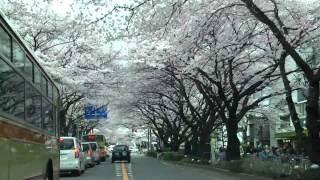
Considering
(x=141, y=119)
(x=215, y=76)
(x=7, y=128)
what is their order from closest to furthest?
(x=7, y=128) < (x=215, y=76) < (x=141, y=119)

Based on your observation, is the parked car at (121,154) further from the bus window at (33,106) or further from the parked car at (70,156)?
the bus window at (33,106)

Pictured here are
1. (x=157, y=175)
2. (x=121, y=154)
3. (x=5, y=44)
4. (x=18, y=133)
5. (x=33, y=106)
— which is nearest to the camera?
(x=5, y=44)

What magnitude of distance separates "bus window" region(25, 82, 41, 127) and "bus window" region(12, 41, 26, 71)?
18.2 inches

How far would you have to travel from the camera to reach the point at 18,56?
29.0ft

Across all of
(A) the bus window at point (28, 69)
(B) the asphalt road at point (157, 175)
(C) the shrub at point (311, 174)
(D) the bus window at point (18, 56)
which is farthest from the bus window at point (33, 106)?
(B) the asphalt road at point (157, 175)

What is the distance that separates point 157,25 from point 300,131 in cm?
755

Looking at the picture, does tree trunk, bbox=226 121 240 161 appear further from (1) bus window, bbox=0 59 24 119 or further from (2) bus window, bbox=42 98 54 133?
(1) bus window, bbox=0 59 24 119

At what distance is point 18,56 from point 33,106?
148 centimetres

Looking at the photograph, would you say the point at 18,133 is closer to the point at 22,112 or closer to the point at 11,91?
the point at 22,112

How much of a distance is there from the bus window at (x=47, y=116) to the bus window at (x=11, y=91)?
2786 millimetres

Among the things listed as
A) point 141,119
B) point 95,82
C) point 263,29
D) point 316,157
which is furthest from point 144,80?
point 141,119

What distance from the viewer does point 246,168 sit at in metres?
25.5

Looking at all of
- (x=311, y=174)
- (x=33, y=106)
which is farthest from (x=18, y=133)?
(x=311, y=174)

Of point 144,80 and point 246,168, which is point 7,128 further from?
point 144,80
